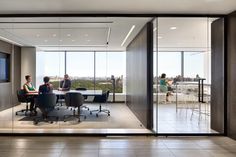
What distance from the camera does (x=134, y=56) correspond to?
7797 mm

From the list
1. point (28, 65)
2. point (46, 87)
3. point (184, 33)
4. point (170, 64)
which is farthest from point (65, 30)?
point (170, 64)

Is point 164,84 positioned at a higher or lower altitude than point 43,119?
higher

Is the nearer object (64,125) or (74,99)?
(64,125)

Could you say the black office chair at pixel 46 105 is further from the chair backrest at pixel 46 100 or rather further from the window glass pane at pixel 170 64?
the window glass pane at pixel 170 64

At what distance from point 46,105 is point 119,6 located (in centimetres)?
323

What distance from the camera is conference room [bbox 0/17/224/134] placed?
541 centimetres

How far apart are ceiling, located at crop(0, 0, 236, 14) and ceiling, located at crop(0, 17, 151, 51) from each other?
535 millimetres

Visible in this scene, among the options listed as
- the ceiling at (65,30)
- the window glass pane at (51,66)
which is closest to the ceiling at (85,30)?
the ceiling at (65,30)

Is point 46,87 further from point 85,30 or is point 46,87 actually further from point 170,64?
point 170,64

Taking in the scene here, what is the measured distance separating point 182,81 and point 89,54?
3.22m

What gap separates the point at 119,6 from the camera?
4.38 metres

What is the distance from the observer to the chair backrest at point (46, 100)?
576cm

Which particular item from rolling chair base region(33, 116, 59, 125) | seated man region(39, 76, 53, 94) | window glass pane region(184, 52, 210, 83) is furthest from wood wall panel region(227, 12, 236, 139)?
seated man region(39, 76, 53, 94)

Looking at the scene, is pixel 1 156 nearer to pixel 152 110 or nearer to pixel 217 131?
pixel 152 110
